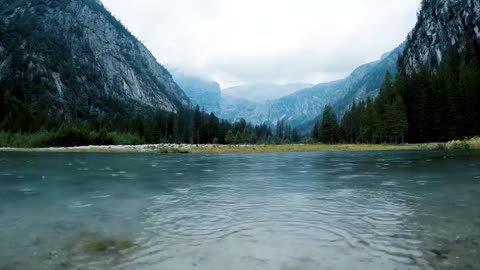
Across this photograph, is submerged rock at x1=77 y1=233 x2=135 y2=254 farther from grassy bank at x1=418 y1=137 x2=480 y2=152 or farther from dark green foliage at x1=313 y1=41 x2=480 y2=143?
dark green foliage at x1=313 y1=41 x2=480 y2=143

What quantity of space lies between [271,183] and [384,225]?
16578 mm

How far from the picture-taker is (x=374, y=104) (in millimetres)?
133750

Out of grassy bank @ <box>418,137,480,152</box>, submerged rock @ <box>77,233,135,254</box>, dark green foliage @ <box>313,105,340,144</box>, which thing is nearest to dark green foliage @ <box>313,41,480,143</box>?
dark green foliage @ <box>313,105,340,144</box>

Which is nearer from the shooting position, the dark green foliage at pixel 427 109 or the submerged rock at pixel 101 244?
the submerged rock at pixel 101 244

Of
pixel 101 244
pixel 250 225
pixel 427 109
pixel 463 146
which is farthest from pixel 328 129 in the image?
pixel 101 244

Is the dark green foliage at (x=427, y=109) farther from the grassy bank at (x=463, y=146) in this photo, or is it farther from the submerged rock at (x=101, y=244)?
the submerged rock at (x=101, y=244)

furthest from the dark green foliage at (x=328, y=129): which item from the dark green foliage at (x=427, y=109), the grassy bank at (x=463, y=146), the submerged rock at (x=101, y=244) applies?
the submerged rock at (x=101, y=244)

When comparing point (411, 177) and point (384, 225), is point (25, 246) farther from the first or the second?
point (411, 177)

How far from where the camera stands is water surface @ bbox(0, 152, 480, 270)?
11.7m

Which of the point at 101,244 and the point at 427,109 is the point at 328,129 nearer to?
the point at 427,109

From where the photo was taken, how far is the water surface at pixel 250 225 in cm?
1173

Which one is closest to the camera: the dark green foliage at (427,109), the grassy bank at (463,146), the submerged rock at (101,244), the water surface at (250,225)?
the water surface at (250,225)

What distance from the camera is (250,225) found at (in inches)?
656

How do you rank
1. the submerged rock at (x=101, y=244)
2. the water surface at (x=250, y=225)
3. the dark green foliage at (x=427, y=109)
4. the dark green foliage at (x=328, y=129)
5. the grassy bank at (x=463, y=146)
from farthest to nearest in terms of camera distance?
the dark green foliage at (x=328, y=129) → the dark green foliage at (x=427, y=109) → the grassy bank at (x=463, y=146) → the submerged rock at (x=101, y=244) → the water surface at (x=250, y=225)
